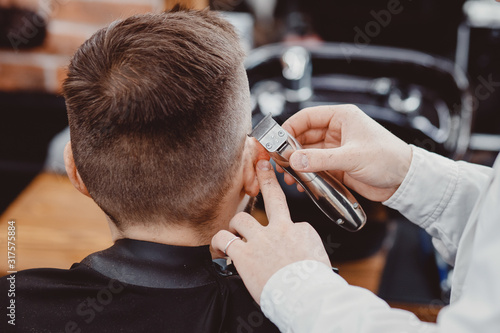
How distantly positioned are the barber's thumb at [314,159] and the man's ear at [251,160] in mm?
108

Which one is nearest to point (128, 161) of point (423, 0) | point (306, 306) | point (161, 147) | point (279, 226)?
point (161, 147)

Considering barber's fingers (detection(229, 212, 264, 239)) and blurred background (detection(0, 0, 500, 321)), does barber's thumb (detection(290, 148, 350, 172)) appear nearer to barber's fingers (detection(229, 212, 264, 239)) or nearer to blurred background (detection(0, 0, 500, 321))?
barber's fingers (detection(229, 212, 264, 239))

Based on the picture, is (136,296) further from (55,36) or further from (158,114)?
(55,36)

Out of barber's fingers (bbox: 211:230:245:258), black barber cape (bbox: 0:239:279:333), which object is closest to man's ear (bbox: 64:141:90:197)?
black barber cape (bbox: 0:239:279:333)

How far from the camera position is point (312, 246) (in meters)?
0.88

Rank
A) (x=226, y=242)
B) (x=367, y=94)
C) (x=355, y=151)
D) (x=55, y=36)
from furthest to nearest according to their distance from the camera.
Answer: (x=55, y=36) → (x=367, y=94) → (x=355, y=151) → (x=226, y=242)

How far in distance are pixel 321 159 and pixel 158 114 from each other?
1.03 feet

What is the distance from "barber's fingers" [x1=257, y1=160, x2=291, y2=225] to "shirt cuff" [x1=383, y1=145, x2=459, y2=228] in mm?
294

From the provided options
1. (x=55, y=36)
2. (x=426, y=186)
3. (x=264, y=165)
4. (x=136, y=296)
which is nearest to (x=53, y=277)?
(x=136, y=296)

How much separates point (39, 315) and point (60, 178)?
159 cm

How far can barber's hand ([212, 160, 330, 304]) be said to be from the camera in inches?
33.4

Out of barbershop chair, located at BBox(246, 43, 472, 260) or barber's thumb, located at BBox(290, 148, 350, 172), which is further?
barbershop chair, located at BBox(246, 43, 472, 260)

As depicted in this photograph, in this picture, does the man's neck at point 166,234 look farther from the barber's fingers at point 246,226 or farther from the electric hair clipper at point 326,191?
the electric hair clipper at point 326,191

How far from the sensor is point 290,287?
2.66 ft
